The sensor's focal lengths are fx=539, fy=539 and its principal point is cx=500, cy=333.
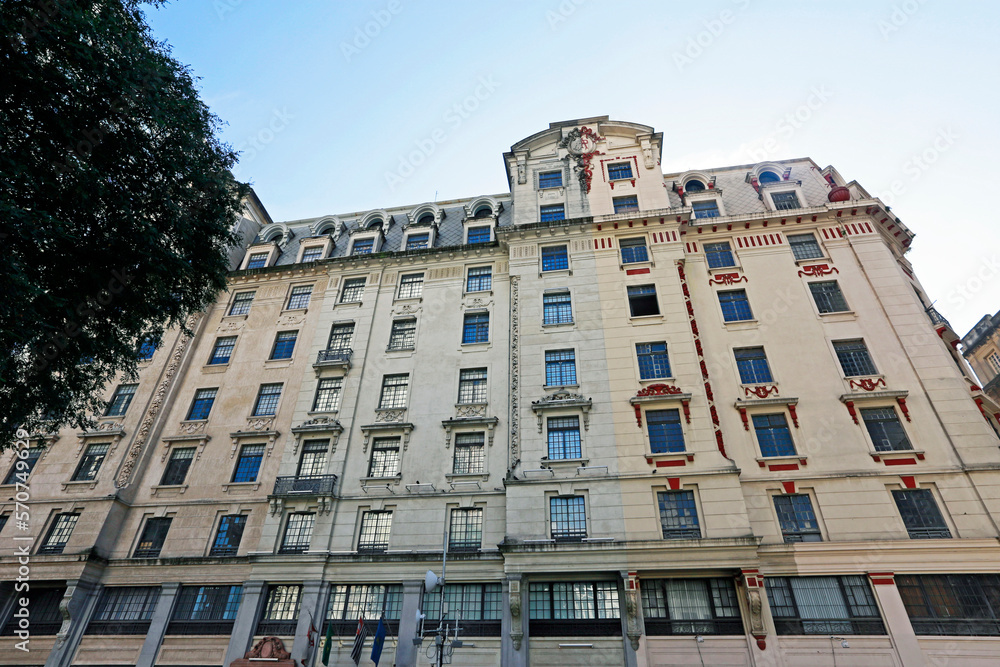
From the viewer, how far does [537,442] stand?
27.5 metres

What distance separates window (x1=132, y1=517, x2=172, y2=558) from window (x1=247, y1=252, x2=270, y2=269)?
62.5 ft

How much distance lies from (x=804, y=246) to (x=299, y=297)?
33.6m

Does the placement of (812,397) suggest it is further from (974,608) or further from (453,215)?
(453,215)

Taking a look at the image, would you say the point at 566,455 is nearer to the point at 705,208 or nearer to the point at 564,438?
the point at 564,438

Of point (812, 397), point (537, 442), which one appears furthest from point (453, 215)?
point (812, 397)

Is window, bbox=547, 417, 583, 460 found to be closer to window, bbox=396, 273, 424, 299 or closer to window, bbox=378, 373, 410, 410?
window, bbox=378, 373, 410, 410

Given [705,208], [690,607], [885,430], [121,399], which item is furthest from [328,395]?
[885,430]

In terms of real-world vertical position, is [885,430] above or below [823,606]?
above

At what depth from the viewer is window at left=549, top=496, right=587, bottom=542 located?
2488 centimetres


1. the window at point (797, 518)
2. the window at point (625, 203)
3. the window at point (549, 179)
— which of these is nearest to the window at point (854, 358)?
the window at point (797, 518)

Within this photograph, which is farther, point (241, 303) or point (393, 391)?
point (241, 303)

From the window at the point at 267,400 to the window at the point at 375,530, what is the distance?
9700 millimetres

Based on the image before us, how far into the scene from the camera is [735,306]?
31.3 metres

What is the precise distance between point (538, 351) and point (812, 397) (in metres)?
14.2
